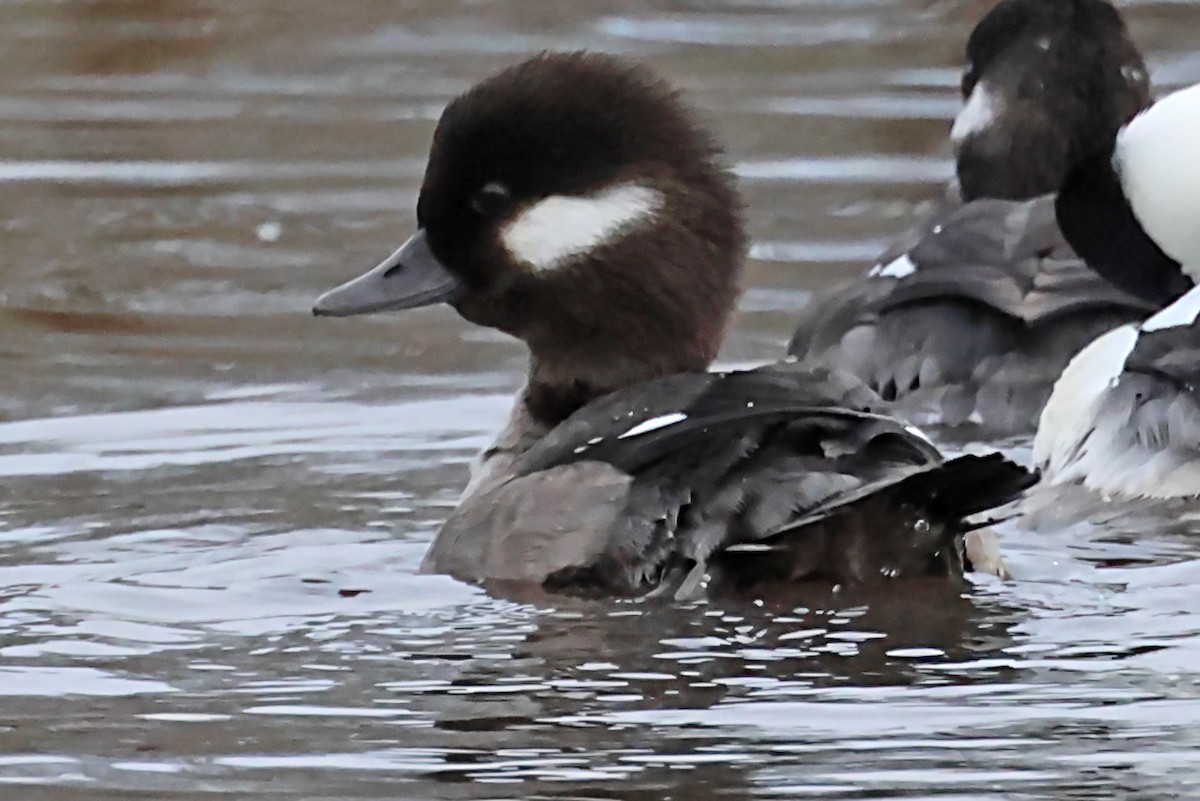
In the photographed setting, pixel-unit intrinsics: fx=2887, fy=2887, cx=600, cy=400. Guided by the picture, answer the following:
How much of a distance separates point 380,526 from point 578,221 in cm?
99

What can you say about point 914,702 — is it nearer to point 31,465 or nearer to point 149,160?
point 31,465

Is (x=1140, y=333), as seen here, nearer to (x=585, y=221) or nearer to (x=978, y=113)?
(x=585, y=221)

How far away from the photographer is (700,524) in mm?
5688

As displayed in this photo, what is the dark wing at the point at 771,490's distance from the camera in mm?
5578

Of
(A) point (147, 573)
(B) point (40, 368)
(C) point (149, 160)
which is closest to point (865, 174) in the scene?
(C) point (149, 160)

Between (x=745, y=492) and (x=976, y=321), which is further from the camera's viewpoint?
(x=976, y=321)

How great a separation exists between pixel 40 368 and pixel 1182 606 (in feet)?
14.0

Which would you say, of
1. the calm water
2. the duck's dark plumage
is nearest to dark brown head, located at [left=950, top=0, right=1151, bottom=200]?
the calm water

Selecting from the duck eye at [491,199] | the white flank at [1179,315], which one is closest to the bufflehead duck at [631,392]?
the duck eye at [491,199]

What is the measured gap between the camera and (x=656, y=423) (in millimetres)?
5797

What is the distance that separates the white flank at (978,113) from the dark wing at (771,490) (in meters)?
4.26

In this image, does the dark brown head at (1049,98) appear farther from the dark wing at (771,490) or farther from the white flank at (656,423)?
the white flank at (656,423)

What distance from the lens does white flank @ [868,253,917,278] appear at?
8625mm

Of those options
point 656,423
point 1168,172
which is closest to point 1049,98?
point 1168,172
